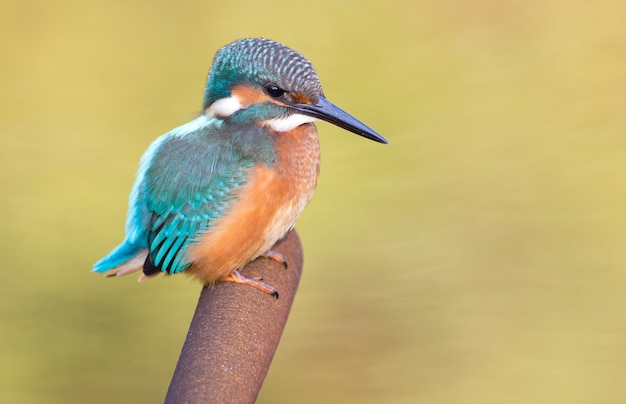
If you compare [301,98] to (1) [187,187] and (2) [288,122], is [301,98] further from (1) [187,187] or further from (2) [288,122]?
(1) [187,187]

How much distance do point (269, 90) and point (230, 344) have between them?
76 centimetres

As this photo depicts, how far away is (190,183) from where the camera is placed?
258 centimetres

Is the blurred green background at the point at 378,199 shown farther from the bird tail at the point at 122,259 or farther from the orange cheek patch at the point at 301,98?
the orange cheek patch at the point at 301,98

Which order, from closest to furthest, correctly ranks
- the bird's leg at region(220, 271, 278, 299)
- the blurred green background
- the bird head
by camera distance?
the bird's leg at region(220, 271, 278, 299)
the bird head
the blurred green background

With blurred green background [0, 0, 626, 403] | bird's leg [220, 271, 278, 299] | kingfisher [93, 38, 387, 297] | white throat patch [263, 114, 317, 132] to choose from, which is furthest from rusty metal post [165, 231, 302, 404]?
blurred green background [0, 0, 626, 403]

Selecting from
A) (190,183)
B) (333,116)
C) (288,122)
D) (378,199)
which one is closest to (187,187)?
(190,183)

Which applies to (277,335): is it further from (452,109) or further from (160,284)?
(452,109)

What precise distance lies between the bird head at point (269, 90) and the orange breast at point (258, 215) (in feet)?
0.25

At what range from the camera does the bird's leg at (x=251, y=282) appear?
2330 millimetres

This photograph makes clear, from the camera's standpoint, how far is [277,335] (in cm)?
220

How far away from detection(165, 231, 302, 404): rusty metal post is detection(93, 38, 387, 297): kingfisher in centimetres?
15

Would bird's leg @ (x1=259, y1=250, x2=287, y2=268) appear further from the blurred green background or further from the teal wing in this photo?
the blurred green background

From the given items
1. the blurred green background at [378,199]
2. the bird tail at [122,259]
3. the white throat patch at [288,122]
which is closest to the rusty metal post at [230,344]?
the bird tail at [122,259]

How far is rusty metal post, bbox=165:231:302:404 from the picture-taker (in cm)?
187
